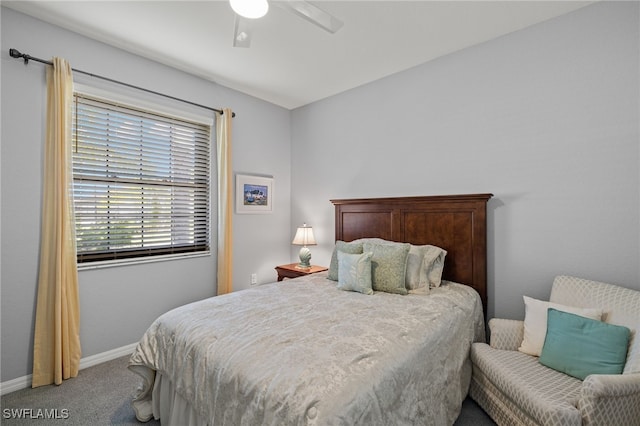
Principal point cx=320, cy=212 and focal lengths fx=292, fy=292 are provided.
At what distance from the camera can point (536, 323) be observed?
1892mm

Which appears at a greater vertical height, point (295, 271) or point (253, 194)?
point (253, 194)

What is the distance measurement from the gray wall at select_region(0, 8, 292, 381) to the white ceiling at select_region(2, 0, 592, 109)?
16 cm

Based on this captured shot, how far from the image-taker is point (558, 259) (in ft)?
7.20

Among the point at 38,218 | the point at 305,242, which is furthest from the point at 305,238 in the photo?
the point at 38,218

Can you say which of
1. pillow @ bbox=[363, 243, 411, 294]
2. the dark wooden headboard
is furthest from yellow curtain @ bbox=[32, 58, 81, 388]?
the dark wooden headboard

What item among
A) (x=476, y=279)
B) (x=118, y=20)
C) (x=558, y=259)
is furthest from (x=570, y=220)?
(x=118, y=20)

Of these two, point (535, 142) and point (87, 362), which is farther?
point (87, 362)

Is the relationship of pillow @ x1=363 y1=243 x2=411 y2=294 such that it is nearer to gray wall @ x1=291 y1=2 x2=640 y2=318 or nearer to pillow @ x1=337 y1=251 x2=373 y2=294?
pillow @ x1=337 y1=251 x2=373 y2=294

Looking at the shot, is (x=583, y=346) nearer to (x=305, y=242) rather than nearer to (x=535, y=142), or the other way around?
(x=535, y=142)

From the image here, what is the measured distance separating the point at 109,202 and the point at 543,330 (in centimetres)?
347

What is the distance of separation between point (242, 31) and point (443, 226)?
222 centimetres

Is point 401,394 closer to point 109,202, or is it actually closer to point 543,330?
point 543,330

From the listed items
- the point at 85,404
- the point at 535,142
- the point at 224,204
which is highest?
the point at 535,142

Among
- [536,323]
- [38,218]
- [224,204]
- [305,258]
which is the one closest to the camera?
[536,323]
